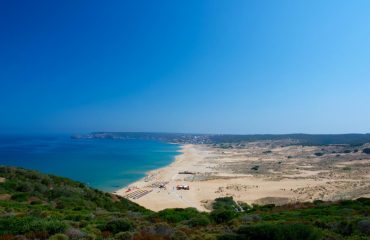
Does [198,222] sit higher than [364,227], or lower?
lower

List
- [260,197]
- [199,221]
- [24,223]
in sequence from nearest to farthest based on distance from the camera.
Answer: [24,223] → [199,221] → [260,197]

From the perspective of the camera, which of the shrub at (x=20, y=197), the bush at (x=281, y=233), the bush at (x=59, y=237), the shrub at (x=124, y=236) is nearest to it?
the bush at (x=59, y=237)

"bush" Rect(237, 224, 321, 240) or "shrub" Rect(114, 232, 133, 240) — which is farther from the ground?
"bush" Rect(237, 224, 321, 240)

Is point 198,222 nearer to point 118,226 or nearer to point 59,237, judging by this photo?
point 118,226

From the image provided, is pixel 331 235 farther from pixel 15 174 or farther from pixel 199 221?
pixel 15 174

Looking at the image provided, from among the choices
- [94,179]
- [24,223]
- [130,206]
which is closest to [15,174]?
[130,206]

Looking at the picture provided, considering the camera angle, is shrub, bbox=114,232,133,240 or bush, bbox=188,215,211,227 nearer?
shrub, bbox=114,232,133,240

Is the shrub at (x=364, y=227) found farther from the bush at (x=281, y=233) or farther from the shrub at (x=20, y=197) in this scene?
the shrub at (x=20, y=197)

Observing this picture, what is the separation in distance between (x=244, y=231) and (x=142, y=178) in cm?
5458

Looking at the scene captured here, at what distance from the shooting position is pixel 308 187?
47.1 m

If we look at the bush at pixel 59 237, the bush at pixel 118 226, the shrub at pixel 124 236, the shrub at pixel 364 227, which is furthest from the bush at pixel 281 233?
the bush at pixel 59 237

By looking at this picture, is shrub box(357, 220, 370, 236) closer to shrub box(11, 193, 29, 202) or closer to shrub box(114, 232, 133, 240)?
shrub box(114, 232, 133, 240)

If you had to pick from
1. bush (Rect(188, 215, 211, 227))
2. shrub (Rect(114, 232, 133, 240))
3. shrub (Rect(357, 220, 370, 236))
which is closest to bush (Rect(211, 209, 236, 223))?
bush (Rect(188, 215, 211, 227))

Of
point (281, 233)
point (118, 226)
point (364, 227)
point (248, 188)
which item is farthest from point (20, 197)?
point (248, 188)
